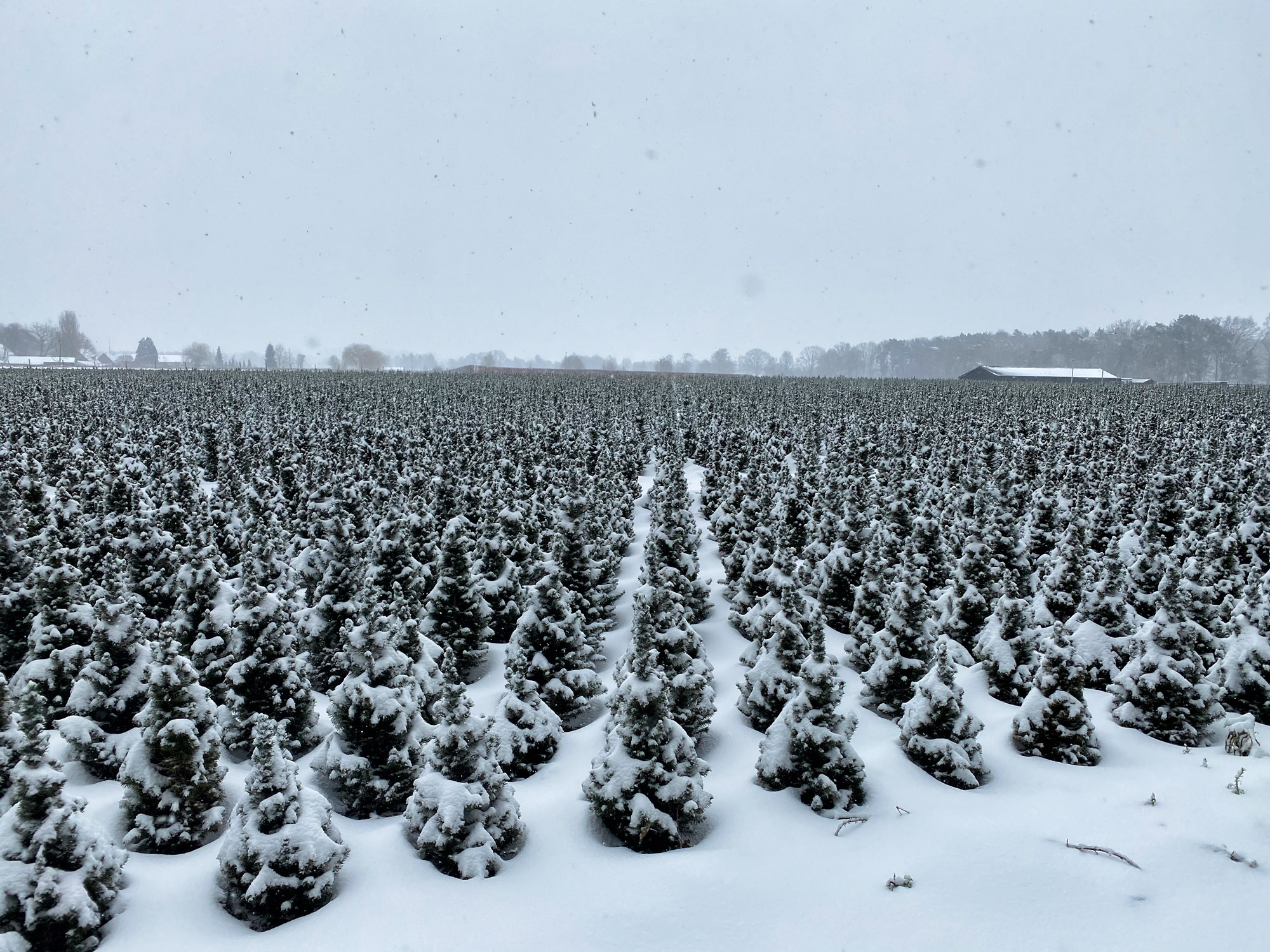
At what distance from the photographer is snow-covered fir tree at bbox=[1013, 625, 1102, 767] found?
9.36 metres

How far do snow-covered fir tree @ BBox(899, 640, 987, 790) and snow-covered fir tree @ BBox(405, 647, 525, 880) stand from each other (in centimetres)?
530

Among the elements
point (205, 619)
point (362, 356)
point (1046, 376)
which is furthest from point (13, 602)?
point (362, 356)

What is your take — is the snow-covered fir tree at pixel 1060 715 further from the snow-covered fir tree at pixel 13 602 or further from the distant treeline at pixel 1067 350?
the distant treeline at pixel 1067 350

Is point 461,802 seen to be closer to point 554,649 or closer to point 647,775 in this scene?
point 647,775

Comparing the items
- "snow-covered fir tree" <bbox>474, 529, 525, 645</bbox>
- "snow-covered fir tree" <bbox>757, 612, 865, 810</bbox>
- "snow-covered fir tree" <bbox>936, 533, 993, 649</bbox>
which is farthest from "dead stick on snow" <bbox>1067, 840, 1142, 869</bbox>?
"snow-covered fir tree" <bbox>474, 529, 525, 645</bbox>

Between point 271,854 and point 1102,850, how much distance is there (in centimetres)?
826

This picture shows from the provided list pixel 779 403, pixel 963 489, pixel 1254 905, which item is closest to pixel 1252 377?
pixel 779 403

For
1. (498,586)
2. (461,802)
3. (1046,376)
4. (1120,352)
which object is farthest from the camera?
(1120,352)

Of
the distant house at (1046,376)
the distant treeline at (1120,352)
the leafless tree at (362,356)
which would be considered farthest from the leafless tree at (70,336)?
the distant house at (1046,376)

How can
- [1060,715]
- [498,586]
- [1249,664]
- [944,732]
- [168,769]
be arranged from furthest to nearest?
[498,586], [1249,664], [1060,715], [944,732], [168,769]

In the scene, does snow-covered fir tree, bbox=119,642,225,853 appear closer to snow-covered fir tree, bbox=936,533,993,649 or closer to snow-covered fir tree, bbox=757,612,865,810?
snow-covered fir tree, bbox=757,612,865,810

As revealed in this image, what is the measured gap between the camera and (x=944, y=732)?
9.22 metres

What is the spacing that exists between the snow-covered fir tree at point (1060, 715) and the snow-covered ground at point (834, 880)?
0.43 m

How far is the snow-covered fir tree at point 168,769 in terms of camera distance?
294 inches
